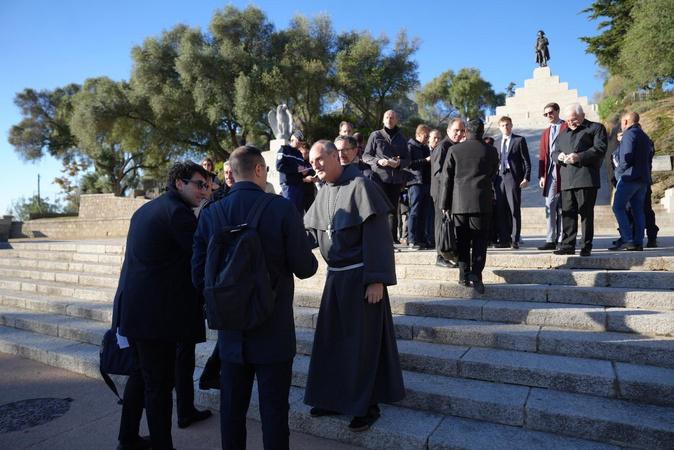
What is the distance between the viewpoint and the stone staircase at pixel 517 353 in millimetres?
2836

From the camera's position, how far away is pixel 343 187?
3049 millimetres

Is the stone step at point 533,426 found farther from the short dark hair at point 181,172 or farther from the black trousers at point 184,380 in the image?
the short dark hair at point 181,172

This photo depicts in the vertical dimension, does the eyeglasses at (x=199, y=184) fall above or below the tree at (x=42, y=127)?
below

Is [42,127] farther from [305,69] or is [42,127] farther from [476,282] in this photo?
[476,282]

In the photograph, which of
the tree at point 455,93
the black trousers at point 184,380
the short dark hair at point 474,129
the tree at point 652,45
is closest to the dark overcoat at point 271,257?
the black trousers at point 184,380

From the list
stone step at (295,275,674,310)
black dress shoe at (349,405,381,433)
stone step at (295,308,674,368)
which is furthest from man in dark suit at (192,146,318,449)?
stone step at (295,275,674,310)

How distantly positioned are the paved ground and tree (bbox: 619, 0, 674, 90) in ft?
86.4

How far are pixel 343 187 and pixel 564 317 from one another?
2503mm

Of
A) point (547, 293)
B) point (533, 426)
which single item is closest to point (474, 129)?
point (547, 293)

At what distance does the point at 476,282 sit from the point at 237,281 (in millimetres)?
3047

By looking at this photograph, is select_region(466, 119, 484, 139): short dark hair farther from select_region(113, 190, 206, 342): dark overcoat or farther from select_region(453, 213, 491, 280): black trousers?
select_region(113, 190, 206, 342): dark overcoat

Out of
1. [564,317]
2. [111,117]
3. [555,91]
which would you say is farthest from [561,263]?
[555,91]

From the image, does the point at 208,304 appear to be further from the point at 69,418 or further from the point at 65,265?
the point at 65,265

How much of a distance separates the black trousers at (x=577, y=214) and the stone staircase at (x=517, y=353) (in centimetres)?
29
